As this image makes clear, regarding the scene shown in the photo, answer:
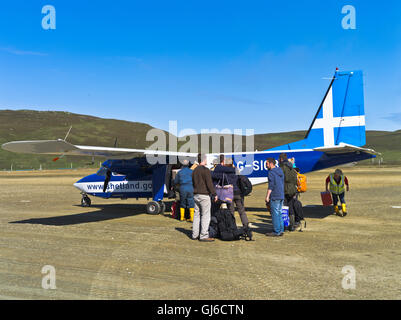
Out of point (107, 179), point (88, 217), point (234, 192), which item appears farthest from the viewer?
point (107, 179)

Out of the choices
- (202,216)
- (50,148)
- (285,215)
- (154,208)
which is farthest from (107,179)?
(285,215)

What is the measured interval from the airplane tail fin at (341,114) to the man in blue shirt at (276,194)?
5.45m

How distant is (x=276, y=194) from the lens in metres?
9.09

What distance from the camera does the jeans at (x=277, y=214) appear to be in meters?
9.23

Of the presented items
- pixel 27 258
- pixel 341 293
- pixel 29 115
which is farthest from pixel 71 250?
pixel 29 115

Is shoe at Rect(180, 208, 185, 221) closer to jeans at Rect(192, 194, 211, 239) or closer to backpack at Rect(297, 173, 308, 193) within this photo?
jeans at Rect(192, 194, 211, 239)

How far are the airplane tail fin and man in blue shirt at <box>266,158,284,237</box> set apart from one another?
545 cm

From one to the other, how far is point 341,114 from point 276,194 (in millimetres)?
6283

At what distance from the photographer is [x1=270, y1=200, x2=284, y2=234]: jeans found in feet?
30.3

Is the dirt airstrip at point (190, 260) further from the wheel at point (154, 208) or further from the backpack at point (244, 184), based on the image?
the wheel at point (154, 208)

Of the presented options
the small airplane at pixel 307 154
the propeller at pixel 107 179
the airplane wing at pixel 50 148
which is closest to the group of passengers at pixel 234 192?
the small airplane at pixel 307 154

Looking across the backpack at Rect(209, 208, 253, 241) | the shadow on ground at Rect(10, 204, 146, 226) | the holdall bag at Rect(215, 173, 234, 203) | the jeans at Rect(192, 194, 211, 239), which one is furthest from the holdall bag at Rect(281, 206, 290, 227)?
the shadow on ground at Rect(10, 204, 146, 226)

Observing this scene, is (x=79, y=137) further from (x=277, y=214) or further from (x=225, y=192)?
(x=277, y=214)

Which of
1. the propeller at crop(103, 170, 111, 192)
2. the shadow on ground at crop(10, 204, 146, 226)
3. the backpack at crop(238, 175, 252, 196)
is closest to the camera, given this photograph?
the backpack at crop(238, 175, 252, 196)
